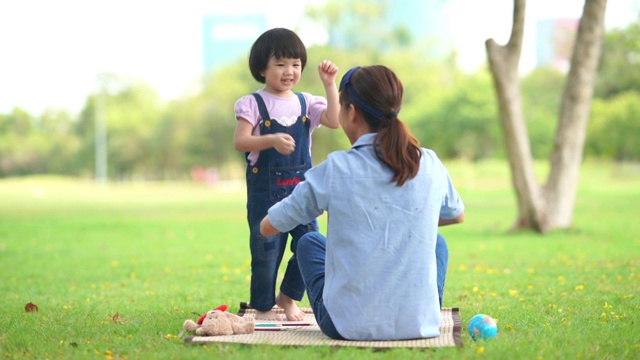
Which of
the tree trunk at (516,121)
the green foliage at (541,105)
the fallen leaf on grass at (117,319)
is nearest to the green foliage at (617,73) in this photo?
the green foliage at (541,105)

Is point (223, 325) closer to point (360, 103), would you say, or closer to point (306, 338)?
point (306, 338)

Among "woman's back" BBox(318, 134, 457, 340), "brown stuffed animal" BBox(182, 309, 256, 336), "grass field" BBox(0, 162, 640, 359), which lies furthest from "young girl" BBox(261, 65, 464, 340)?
"brown stuffed animal" BBox(182, 309, 256, 336)

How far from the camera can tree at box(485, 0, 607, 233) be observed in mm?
13391

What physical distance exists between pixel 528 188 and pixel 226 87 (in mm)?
53393

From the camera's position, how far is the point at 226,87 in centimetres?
6600

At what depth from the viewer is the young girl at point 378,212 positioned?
14.6ft

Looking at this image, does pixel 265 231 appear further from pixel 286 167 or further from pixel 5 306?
pixel 5 306

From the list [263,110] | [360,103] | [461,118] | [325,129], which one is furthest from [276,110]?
[325,129]

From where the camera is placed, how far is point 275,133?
5.50 meters

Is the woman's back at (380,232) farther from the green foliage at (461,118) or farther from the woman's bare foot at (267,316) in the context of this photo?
the green foliage at (461,118)

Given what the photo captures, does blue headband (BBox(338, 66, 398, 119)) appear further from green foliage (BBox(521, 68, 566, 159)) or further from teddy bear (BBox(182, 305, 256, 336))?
green foliage (BBox(521, 68, 566, 159))

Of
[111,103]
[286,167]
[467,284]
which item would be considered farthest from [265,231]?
[111,103]

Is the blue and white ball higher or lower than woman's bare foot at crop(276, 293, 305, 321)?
higher

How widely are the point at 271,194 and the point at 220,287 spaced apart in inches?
112
